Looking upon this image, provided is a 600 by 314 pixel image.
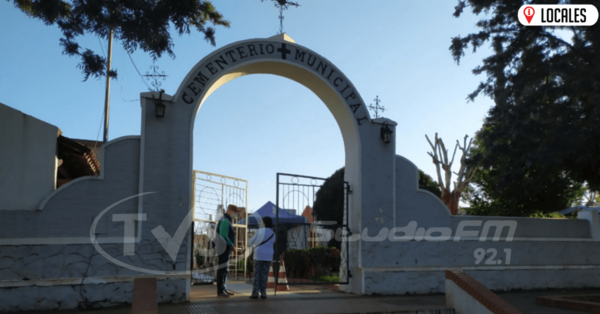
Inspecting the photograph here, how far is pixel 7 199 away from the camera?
27.8 ft

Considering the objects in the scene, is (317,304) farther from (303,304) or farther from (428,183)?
(428,183)

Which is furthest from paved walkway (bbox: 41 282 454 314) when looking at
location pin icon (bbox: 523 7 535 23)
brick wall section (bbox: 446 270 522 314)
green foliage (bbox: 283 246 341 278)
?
location pin icon (bbox: 523 7 535 23)

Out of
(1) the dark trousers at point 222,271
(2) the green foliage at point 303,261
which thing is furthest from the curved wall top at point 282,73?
(2) the green foliage at point 303,261

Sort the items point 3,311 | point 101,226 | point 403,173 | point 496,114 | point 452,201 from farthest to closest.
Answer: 1. point 452,201
2. point 496,114
3. point 403,173
4. point 101,226
5. point 3,311

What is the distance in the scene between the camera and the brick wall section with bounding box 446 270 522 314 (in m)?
8.01

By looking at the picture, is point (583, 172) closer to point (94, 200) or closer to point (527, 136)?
point (527, 136)

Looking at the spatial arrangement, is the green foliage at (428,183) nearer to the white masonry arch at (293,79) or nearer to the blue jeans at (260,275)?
the white masonry arch at (293,79)

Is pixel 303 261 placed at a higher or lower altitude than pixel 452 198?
lower

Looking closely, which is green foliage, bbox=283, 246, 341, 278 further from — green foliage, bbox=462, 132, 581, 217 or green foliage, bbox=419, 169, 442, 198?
green foliage, bbox=419, 169, 442, 198

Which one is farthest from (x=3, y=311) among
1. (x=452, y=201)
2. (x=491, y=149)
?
(x=452, y=201)

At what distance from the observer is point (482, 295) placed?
837 cm

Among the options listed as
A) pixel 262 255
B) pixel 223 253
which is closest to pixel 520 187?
pixel 262 255

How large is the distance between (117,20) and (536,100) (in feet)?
30.4

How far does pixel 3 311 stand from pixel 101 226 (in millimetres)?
1863
